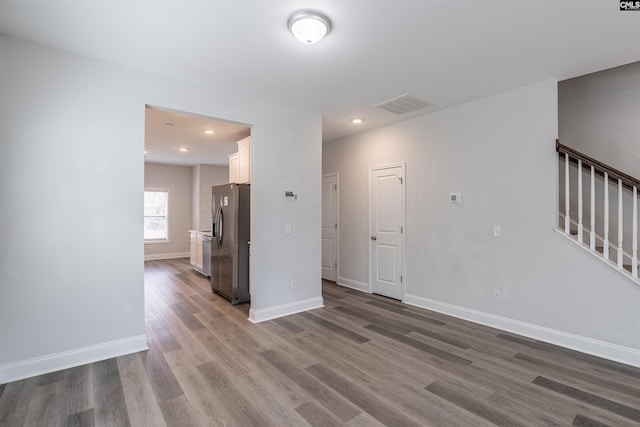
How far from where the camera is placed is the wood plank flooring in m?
Answer: 1.99

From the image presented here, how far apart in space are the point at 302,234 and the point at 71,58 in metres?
2.97

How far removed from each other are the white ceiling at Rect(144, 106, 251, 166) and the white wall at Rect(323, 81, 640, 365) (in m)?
2.62

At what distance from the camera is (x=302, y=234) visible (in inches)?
164

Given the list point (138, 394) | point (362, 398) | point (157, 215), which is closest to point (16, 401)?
point (138, 394)

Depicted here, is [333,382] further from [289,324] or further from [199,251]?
[199,251]

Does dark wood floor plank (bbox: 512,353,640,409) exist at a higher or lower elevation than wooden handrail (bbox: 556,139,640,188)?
lower

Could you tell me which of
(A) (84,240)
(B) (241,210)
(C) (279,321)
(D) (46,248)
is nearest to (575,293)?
(C) (279,321)

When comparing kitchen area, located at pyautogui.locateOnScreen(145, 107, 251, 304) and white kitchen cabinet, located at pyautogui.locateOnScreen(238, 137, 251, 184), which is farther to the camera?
white kitchen cabinet, located at pyautogui.locateOnScreen(238, 137, 251, 184)

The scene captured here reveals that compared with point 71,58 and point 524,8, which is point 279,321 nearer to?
point 71,58

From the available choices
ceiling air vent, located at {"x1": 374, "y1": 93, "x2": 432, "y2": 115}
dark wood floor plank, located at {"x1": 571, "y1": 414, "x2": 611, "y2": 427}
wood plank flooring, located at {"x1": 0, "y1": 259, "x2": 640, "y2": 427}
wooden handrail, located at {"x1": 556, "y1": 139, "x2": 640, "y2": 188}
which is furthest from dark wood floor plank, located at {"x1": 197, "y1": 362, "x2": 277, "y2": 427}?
wooden handrail, located at {"x1": 556, "y1": 139, "x2": 640, "y2": 188}

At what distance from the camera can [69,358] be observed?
2.61 metres

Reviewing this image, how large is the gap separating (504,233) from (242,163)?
373 cm

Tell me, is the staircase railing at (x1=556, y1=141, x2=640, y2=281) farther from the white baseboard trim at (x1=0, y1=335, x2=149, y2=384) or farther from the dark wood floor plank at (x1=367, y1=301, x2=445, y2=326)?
the white baseboard trim at (x1=0, y1=335, x2=149, y2=384)

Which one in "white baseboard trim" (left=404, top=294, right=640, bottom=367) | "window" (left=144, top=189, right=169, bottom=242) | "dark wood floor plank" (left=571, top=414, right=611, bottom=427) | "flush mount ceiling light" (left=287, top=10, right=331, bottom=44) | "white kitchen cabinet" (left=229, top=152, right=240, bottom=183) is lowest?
"dark wood floor plank" (left=571, top=414, right=611, bottom=427)
